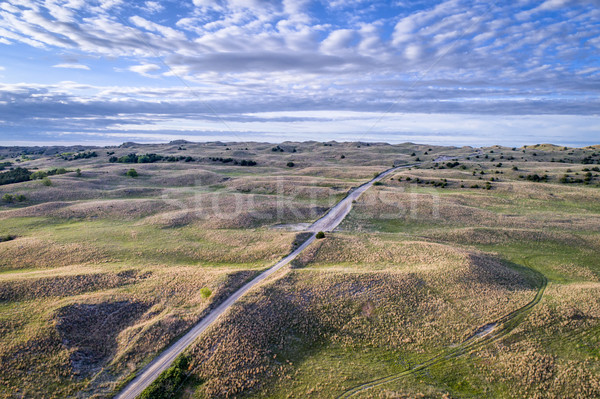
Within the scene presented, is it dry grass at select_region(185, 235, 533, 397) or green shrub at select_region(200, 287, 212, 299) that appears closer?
dry grass at select_region(185, 235, 533, 397)

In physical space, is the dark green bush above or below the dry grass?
above

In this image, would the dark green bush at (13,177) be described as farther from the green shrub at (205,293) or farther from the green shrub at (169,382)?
the green shrub at (169,382)

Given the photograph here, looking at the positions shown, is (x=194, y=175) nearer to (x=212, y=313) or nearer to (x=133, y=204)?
(x=133, y=204)

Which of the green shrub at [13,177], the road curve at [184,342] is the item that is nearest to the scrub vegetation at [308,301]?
the road curve at [184,342]

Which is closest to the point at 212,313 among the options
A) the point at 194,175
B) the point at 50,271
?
the point at 50,271

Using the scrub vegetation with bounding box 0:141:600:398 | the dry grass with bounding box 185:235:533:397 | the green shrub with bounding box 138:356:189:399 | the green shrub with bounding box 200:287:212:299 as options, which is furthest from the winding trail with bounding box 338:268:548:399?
the green shrub with bounding box 200:287:212:299

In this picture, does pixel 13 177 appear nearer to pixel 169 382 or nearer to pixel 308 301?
pixel 169 382

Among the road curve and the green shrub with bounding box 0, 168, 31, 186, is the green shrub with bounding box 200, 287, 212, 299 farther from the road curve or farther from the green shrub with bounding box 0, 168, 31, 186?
the green shrub with bounding box 0, 168, 31, 186

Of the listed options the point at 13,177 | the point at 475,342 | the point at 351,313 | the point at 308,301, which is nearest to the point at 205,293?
the point at 308,301
